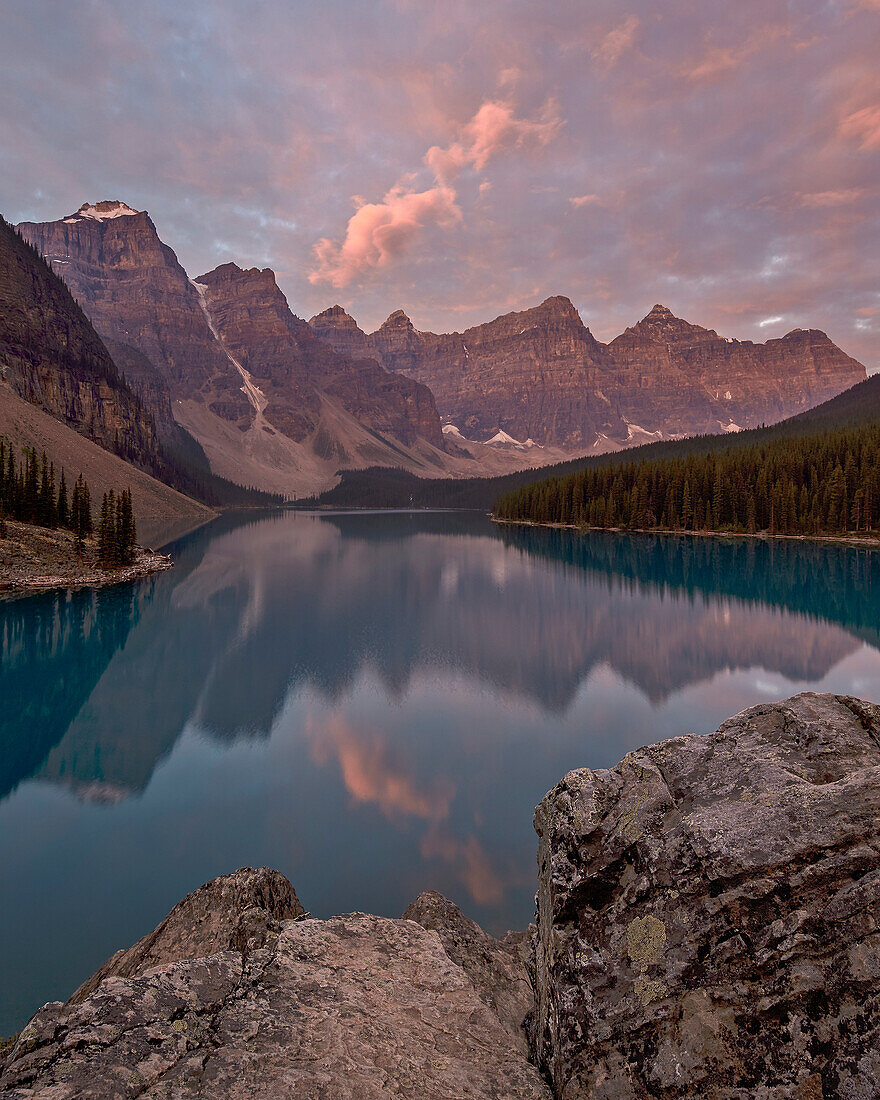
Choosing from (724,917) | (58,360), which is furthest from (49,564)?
(58,360)

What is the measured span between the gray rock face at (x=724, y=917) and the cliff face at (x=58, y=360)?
16661 cm

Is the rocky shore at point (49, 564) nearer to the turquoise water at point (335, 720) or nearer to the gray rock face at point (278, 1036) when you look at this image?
the turquoise water at point (335, 720)

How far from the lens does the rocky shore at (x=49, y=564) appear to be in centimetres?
4753

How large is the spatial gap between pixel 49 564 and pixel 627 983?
61.4 metres

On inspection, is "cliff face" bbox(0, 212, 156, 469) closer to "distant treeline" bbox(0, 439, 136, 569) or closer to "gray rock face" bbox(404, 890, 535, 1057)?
"distant treeline" bbox(0, 439, 136, 569)

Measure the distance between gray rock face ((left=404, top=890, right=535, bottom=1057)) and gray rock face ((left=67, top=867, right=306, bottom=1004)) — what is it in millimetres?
2267

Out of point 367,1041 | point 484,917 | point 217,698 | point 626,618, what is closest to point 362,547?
point 626,618

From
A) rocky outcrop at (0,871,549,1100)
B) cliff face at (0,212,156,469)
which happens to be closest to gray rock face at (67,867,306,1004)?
rocky outcrop at (0,871,549,1100)

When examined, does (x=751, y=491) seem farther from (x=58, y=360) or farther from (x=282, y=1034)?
(x=58, y=360)

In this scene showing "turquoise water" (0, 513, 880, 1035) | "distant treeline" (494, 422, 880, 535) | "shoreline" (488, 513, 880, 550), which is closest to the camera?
"turquoise water" (0, 513, 880, 1035)

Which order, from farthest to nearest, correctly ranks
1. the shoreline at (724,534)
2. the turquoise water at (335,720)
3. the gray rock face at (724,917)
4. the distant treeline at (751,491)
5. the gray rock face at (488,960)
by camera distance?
the distant treeline at (751,491) < the shoreline at (724,534) < the turquoise water at (335,720) < the gray rock face at (488,960) < the gray rock face at (724,917)

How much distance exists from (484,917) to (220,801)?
9.14 meters

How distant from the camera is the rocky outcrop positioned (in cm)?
355

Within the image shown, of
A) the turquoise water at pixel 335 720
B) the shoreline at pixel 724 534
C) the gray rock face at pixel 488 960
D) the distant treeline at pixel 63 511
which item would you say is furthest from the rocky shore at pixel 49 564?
the shoreline at pixel 724 534
